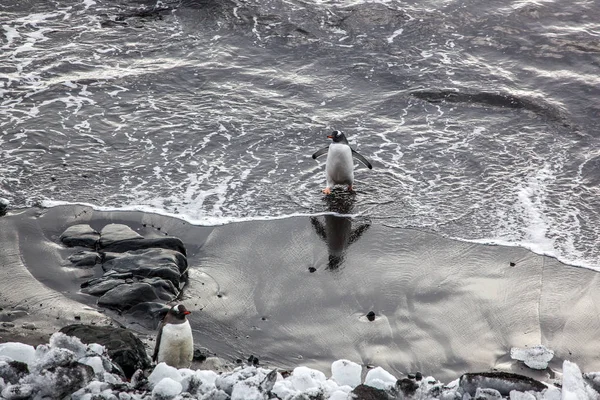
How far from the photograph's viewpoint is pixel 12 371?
4.82m

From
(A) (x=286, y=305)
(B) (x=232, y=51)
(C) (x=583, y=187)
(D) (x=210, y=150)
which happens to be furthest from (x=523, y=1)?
(A) (x=286, y=305)

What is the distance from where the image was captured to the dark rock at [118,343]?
18.7 ft

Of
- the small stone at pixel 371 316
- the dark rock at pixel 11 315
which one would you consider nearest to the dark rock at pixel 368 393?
the small stone at pixel 371 316

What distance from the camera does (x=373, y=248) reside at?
27.9 ft

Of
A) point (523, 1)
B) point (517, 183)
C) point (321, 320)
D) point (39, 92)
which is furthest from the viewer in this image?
point (523, 1)

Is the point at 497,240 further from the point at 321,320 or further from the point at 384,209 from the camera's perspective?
the point at 321,320

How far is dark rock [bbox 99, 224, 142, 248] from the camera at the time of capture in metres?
8.02

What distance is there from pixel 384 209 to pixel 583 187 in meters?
2.70

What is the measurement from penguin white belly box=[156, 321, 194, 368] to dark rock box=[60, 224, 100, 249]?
7.52 feet

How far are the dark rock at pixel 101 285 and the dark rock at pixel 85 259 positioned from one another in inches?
15.7

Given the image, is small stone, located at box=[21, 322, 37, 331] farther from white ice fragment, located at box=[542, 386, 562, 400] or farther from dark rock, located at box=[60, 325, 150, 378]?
white ice fragment, located at box=[542, 386, 562, 400]

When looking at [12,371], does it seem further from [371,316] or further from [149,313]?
[371,316]

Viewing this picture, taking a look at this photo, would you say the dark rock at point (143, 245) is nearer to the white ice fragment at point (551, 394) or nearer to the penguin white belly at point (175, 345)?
the penguin white belly at point (175, 345)

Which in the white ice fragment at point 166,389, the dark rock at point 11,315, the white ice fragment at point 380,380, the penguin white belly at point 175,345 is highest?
the white ice fragment at point 166,389
